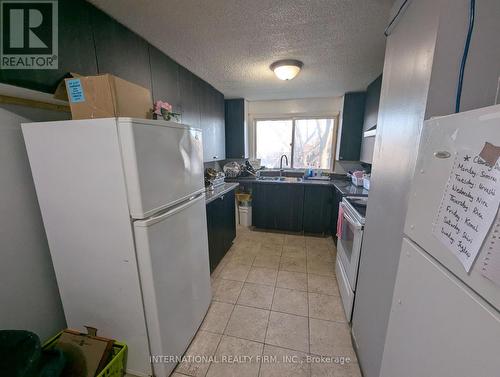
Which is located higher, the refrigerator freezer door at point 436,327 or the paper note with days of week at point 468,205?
the paper note with days of week at point 468,205

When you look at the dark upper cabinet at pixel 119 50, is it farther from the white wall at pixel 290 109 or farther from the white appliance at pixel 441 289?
the white wall at pixel 290 109

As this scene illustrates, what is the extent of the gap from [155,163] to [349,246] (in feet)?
5.49

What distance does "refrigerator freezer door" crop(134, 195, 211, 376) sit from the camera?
1054mm

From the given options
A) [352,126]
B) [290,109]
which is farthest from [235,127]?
[352,126]

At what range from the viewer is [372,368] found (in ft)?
3.64

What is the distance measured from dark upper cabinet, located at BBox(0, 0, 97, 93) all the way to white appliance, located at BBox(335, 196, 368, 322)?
212cm

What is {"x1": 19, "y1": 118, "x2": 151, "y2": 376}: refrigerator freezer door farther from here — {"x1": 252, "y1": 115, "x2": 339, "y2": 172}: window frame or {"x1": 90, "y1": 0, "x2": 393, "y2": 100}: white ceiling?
{"x1": 252, "y1": 115, "x2": 339, "y2": 172}: window frame

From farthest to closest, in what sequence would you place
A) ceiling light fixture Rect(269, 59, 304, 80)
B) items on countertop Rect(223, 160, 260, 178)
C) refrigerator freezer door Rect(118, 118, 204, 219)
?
1. items on countertop Rect(223, 160, 260, 178)
2. ceiling light fixture Rect(269, 59, 304, 80)
3. refrigerator freezer door Rect(118, 118, 204, 219)

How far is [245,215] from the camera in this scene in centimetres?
361

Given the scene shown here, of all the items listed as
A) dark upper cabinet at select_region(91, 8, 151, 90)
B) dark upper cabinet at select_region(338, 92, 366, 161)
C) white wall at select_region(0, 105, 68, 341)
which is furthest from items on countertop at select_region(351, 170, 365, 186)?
white wall at select_region(0, 105, 68, 341)

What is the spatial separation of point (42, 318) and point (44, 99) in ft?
4.25

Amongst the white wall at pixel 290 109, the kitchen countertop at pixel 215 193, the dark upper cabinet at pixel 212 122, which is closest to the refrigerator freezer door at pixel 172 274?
the kitchen countertop at pixel 215 193

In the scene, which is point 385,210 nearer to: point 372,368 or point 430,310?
point 430,310

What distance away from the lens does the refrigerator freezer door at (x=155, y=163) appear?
93cm
